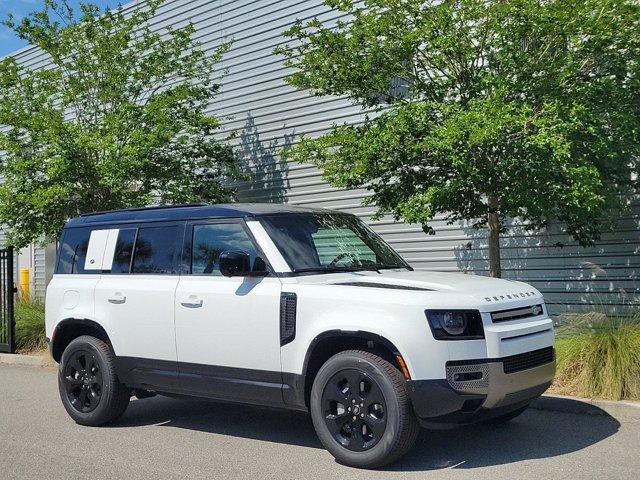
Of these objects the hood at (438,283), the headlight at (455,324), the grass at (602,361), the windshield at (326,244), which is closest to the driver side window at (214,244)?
the windshield at (326,244)

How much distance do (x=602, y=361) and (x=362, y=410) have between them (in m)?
3.40

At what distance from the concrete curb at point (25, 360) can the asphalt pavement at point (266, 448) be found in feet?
13.4

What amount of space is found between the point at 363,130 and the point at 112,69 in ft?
19.0

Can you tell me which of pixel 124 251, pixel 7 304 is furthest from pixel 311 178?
pixel 124 251

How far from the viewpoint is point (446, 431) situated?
689cm

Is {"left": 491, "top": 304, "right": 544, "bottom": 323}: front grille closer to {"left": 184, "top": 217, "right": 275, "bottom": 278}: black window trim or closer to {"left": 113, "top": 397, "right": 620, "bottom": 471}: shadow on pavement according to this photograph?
{"left": 113, "top": 397, "right": 620, "bottom": 471}: shadow on pavement

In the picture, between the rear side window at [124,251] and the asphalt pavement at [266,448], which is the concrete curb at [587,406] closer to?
the asphalt pavement at [266,448]

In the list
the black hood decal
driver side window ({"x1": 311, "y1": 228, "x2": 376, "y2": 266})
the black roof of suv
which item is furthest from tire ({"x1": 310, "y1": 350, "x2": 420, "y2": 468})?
the black roof of suv

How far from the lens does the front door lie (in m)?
6.19

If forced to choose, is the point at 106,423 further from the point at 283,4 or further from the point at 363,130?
the point at 283,4

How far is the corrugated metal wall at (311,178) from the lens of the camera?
1079cm

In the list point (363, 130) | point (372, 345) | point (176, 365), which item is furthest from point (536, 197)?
point (176, 365)

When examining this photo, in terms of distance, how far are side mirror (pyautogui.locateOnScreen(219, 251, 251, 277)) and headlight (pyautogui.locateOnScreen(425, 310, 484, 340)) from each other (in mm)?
1617

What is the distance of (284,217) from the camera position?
22.4 feet
